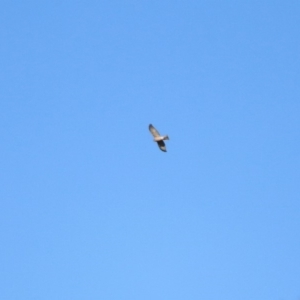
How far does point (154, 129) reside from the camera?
3481 centimetres

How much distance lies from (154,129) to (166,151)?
5.55 feet

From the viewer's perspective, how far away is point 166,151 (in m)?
34.8
